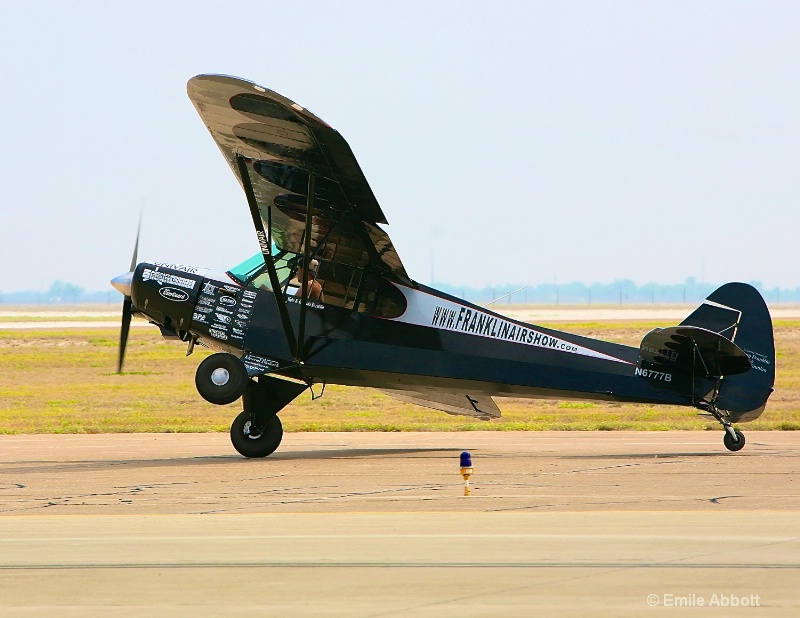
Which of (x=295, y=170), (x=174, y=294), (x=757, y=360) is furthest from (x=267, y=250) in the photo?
(x=757, y=360)

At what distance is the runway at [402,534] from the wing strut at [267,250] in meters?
1.94

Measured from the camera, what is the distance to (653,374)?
1720 centimetres

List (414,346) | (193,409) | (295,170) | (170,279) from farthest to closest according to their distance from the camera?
1. (193,409)
2. (170,279)
3. (414,346)
4. (295,170)

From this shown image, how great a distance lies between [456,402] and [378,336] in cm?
282

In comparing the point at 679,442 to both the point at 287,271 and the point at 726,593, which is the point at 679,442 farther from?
the point at 726,593

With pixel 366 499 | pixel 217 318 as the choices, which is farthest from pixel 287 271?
pixel 366 499

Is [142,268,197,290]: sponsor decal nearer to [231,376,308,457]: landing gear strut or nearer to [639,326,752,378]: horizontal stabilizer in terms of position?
[231,376,308,457]: landing gear strut

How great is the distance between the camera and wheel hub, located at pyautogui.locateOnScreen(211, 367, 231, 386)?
54.2 feet

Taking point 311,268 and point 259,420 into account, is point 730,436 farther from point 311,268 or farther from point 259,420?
point 259,420

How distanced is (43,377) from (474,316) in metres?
24.7

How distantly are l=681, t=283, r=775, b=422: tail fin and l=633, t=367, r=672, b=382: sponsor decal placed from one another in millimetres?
812

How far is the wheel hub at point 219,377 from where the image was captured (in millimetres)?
16531

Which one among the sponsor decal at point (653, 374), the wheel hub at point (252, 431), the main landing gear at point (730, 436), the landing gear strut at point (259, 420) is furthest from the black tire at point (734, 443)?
the wheel hub at point (252, 431)

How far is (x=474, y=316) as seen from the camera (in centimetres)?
1755
